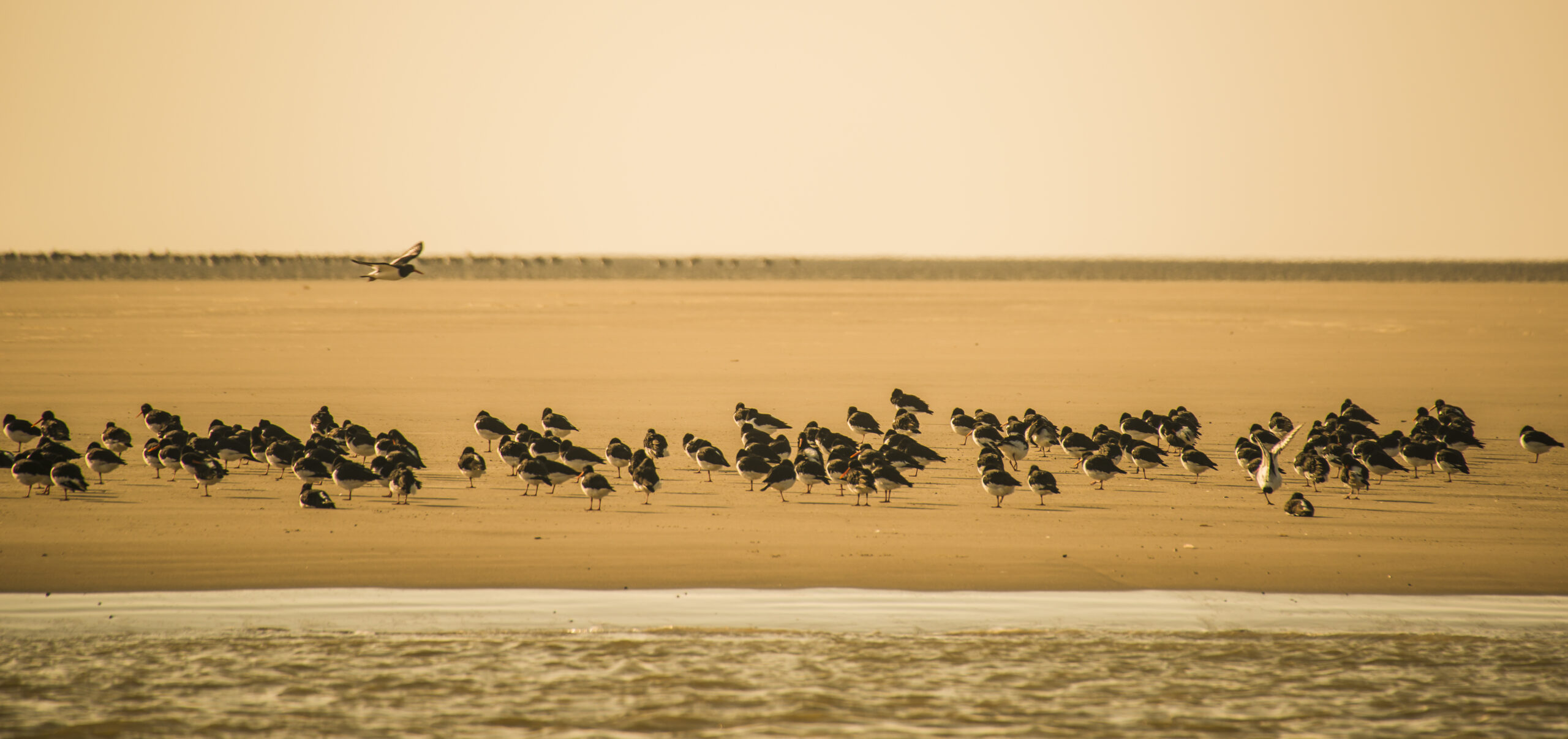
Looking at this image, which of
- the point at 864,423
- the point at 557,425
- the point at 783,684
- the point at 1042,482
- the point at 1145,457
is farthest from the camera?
the point at 864,423

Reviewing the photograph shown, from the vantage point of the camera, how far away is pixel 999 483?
1609 cm

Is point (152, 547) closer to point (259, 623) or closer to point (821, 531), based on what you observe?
point (259, 623)

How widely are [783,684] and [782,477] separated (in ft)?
22.5

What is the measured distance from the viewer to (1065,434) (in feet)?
64.1

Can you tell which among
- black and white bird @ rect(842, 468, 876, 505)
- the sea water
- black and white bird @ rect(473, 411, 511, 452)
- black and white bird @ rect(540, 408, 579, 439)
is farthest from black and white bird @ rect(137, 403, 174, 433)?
black and white bird @ rect(842, 468, 876, 505)

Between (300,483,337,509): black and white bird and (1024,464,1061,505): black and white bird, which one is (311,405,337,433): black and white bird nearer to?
(300,483,337,509): black and white bird

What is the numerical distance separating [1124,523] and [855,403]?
11707 millimetres

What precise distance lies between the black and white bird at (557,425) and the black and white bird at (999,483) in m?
7.72

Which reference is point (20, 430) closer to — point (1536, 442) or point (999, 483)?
point (999, 483)

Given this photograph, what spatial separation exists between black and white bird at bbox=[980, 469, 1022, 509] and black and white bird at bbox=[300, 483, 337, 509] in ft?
26.4

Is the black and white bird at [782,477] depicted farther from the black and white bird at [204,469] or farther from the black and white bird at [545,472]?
the black and white bird at [204,469]

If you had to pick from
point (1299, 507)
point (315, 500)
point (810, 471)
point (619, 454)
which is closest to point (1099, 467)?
point (1299, 507)

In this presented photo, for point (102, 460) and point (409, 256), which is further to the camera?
point (409, 256)

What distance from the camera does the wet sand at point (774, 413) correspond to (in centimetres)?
1321
